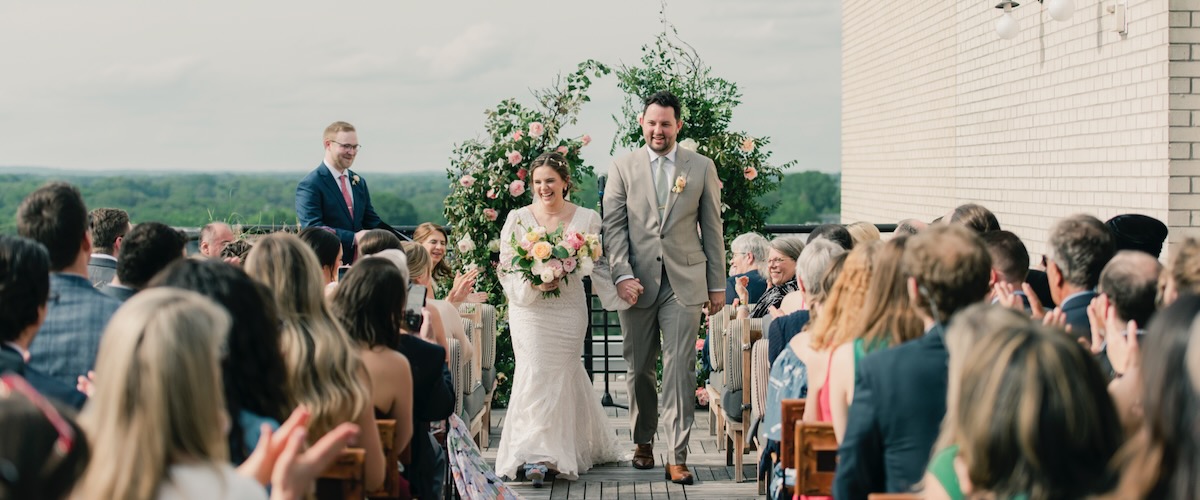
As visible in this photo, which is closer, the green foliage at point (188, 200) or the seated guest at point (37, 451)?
the seated guest at point (37, 451)

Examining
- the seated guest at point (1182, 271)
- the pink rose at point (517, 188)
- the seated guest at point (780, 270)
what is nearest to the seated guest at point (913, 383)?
the seated guest at point (1182, 271)

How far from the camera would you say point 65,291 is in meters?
3.79

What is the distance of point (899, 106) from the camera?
1357 cm

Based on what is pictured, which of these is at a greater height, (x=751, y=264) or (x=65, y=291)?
(x=65, y=291)

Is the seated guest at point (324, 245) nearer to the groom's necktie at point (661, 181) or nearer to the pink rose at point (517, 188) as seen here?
the groom's necktie at point (661, 181)

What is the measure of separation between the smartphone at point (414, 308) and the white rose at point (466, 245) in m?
2.67

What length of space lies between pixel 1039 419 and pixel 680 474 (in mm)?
4333

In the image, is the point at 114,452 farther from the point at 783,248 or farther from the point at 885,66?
the point at 885,66

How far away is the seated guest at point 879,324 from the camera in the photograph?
11.0 feet

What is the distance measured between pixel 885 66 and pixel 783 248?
8.61 meters

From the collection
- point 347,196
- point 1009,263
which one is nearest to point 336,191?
point 347,196

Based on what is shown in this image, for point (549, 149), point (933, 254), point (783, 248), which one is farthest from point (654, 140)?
point (933, 254)

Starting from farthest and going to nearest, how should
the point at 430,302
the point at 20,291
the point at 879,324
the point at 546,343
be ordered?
the point at 546,343 < the point at 430,302 < the point at 879,324 < the point at 20,291

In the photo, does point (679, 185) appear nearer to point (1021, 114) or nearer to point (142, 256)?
point (142, 256)
